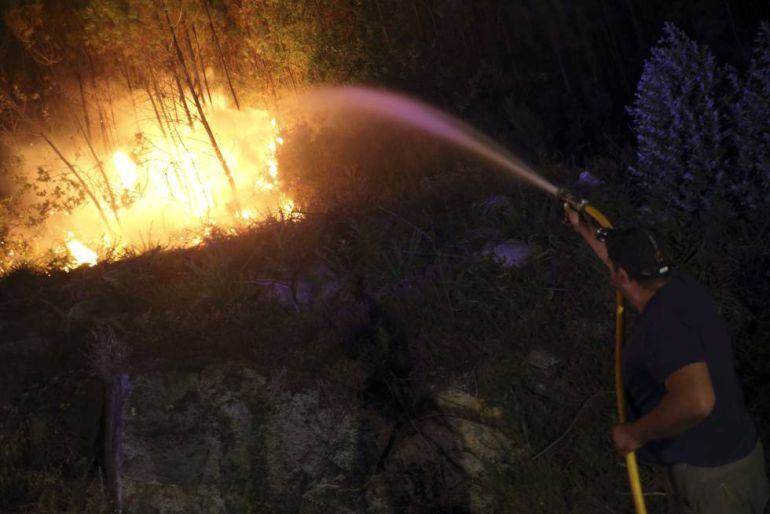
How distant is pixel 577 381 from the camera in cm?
421

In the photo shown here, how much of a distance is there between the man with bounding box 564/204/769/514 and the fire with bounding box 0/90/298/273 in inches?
431

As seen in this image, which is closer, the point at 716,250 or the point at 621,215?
the point at 716,250

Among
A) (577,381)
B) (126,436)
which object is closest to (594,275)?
(577,381)

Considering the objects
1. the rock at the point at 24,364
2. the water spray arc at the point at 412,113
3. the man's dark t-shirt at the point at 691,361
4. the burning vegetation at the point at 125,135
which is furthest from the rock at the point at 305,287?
the burning vegetation at the point at 125,135

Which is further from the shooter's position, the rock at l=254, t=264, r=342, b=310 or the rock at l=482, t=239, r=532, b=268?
the rock at l=254, t=264, r=342, b=310

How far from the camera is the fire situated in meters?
13.4

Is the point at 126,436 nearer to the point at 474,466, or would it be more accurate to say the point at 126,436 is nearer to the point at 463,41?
the point at 474,466

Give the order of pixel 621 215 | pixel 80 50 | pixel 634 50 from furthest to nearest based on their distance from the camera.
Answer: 1. pixel 80 50
2. pixel 634 50
3. pixel 621 215

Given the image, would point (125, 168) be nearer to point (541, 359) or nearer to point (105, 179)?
point (105, 179)

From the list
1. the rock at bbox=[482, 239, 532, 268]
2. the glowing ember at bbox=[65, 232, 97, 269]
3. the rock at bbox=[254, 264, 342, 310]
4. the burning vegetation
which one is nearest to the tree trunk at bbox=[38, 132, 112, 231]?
the burning vegetation

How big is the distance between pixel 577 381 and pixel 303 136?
26.6ft

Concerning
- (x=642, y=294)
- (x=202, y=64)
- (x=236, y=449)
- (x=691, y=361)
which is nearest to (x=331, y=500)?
(x=236, y=449)

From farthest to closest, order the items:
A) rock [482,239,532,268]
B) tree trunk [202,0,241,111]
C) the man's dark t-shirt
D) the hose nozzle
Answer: tree trunk [202,0,241,111] < rock [482,239,532,268] < the hose nozzle < the man's dark t-shirt

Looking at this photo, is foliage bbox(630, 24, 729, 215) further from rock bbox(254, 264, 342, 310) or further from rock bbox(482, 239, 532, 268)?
rock bbox(254, 264, 342, 310)
